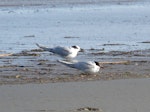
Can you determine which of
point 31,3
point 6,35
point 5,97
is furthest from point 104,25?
point 31,3

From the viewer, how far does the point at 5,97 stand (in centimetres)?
955

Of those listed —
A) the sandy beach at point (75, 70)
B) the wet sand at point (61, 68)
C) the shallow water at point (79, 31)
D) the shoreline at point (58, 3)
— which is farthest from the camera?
the shoreline at point (58, 3)

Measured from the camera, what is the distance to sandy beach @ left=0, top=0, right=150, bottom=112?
352 inches

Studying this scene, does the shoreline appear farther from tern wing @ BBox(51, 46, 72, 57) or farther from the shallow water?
tern wing @ BBox(51, 46, 72, 57)

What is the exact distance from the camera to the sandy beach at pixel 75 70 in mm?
8953

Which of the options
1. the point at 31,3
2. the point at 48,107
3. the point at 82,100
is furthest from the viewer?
the point at 31,3

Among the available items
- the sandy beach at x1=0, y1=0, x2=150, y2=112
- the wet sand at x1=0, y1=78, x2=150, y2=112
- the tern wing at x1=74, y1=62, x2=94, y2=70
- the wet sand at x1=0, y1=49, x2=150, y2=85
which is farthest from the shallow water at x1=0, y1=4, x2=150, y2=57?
the wet sand at x1=0, y1=78, x2=150, y2=112

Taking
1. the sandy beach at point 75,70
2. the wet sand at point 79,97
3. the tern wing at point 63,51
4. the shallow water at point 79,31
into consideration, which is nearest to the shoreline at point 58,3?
the shallow water at point 79,31

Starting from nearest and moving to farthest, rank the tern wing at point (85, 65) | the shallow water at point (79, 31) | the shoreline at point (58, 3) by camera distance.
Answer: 1. the tern wing at point (85, 65)
2. the shallow water at point (79, 31)
3. the shoreline at point (58, 3)

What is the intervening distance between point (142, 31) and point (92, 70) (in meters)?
10.4

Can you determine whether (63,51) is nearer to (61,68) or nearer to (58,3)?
(61,68)

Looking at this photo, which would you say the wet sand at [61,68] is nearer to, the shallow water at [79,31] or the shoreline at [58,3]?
the shallow water at [79,31]

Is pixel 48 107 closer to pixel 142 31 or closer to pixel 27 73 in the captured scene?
pixel 27 73

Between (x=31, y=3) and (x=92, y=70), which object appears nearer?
(x=92, y=70)
